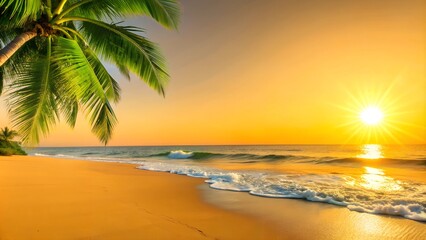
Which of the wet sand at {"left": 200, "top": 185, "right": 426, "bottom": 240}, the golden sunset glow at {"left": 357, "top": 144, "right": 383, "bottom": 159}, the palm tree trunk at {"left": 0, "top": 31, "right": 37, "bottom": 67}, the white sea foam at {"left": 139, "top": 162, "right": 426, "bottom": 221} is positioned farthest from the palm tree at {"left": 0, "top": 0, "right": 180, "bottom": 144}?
the golden sunset glow at {"left": 357, "top": 144, "right": 383, "bottom": 159}

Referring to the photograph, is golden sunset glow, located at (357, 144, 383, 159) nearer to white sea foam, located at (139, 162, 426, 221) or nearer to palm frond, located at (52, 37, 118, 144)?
white sea foam, located at (139, 162, 426, 221)

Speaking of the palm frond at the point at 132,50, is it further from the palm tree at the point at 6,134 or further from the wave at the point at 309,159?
the palm tree at the point at 6,134

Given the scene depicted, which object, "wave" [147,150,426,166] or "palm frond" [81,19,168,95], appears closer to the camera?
"palm frond" [81,19,168,95]

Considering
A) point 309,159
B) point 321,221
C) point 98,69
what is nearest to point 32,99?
point 98,69

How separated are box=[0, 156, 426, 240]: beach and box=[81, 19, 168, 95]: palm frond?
275 cm

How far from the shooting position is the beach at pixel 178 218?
13.4 feet

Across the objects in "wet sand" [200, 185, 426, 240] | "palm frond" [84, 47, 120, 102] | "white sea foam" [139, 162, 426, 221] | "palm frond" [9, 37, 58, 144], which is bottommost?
"wet sand" [200, 185, 426, 240]

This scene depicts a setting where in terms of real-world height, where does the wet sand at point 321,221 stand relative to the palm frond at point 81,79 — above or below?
below

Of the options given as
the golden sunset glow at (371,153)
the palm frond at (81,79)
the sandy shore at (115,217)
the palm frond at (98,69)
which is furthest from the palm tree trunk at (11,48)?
the golden sunset glow at (371,153)

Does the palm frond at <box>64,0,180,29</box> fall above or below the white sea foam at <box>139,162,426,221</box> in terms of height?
above

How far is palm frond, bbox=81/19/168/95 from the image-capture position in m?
5.80

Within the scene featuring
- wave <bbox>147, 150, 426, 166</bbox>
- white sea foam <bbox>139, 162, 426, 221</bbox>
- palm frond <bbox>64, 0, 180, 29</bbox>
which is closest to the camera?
white sea foam <bbox>139, 162, 426, 221</bbox>

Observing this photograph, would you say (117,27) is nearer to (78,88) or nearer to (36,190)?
(78,88)

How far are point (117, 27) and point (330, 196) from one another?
637 centimetres
